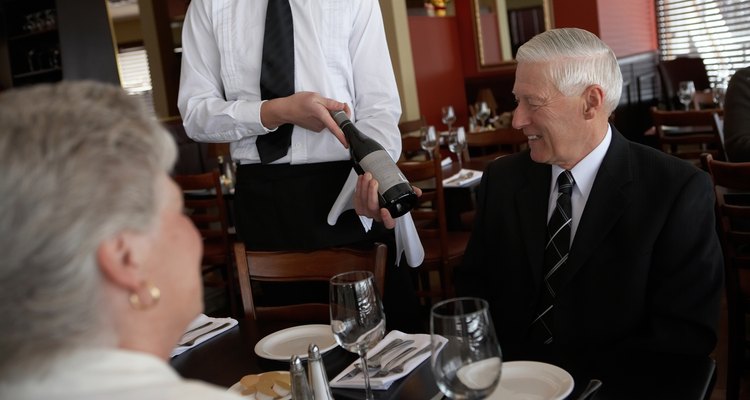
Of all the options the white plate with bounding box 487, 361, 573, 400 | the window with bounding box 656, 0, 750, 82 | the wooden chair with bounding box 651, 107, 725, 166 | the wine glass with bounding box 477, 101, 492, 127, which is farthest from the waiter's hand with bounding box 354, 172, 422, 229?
the window with bounding box 656, 0, 750, 82

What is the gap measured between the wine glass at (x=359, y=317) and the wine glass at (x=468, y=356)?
12.5 inches

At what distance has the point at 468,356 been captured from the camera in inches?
42.4

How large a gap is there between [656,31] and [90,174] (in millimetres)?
8647

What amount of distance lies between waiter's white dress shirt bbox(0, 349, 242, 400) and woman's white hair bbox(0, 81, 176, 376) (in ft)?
0.05

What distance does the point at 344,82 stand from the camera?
221 centimetres

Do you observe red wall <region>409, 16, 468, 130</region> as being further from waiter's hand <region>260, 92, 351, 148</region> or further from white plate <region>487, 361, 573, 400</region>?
white plate <region>487, 361, 573, 400</region>

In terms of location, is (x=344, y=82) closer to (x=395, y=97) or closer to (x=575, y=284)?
(x=395, y=97)

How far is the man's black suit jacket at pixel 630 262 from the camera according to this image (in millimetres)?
1732

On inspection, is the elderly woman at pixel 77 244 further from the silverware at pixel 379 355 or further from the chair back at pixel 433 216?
the chair back at pixel 433 216

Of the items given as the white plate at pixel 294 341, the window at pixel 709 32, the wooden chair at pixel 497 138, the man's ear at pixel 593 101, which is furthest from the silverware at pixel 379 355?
the window at pixel 709 32

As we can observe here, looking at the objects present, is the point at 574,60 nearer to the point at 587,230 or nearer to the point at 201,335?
the point at 587,230

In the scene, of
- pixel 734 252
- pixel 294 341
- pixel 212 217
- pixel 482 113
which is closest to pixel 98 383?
pixel 294 341

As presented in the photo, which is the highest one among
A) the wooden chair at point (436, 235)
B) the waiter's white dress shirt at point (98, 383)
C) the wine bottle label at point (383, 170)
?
the wine bottle label at point (383, 170)

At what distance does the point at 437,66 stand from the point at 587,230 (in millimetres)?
6882
